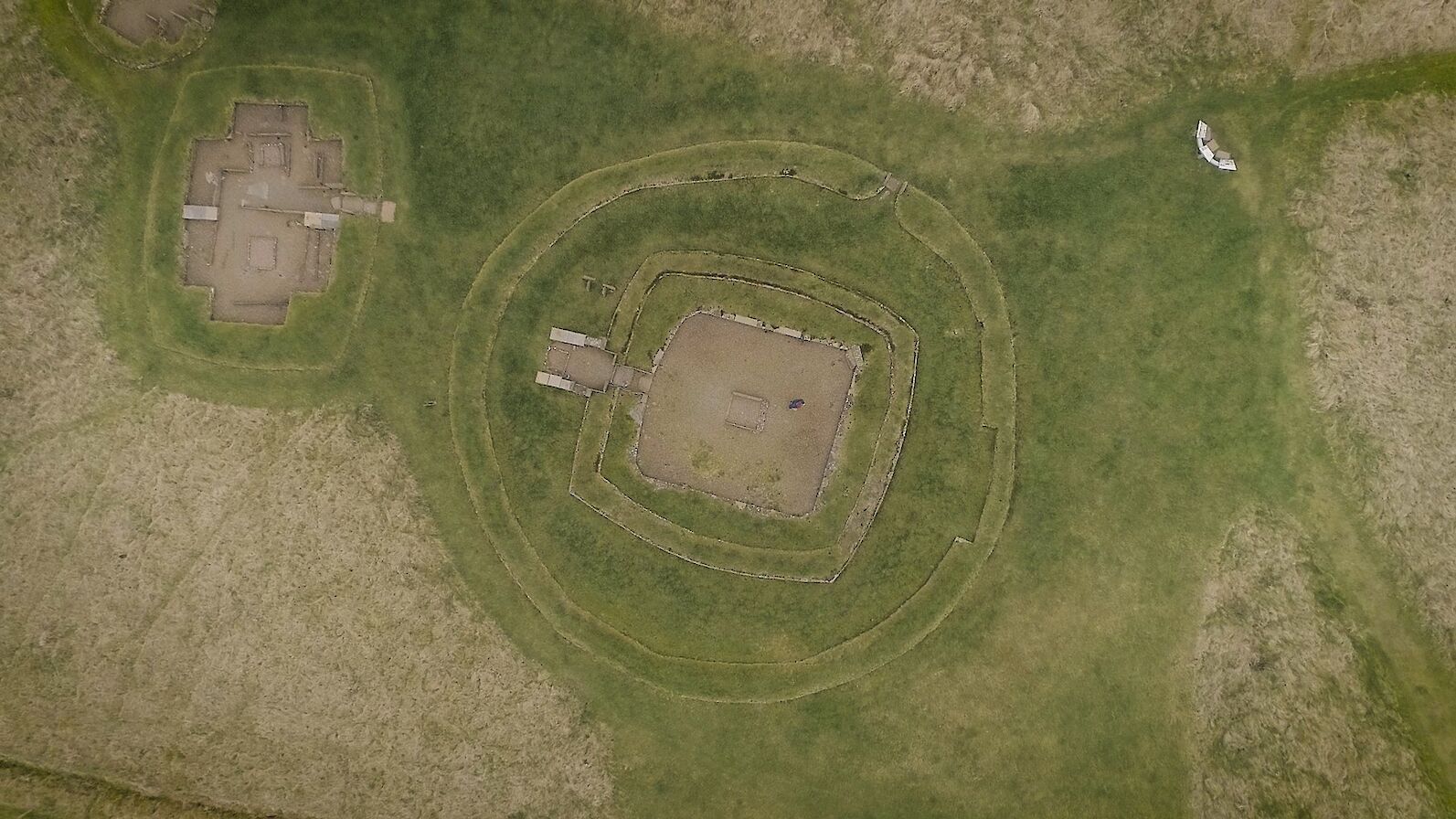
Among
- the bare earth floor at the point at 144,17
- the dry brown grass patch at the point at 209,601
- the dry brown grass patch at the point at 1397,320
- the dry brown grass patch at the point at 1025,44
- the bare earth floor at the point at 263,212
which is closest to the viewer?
→ the dry brown grass patch at the point at 1397,320

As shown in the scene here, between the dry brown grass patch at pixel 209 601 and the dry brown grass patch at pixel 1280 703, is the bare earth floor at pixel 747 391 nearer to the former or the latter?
the dry brown grass patch at pixel 209 601

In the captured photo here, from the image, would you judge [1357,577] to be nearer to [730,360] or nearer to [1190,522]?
[1190,522]

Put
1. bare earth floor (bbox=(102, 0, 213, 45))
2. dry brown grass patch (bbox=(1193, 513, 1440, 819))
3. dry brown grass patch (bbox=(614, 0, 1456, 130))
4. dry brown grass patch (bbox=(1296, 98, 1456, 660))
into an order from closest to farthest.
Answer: dry brown grass patch (bbox=(1193, 513, 1440, 819)), dry brown grass patch (bbox=(1296, 98, 1456, 660)), dry brown grass patch (bbox=(614, 0, 1456, 130)), bare earth floor (bbox=(102, 0, 213, 45))

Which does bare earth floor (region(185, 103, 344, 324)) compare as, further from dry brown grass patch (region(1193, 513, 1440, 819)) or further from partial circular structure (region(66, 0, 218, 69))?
dry brown grass patch (region(1193, 513, 1440, 819))

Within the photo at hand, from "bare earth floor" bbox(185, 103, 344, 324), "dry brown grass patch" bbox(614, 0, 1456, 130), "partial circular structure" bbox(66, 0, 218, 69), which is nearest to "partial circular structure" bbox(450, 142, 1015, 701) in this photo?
"dry brown grass patch" bbox(614, 0, 1456, 130)

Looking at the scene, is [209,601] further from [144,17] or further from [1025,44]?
[1025,44]

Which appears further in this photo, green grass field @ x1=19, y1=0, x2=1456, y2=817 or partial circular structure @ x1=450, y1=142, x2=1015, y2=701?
partial circular structure @ x1=450, y1=142, x2=1015, y2=701

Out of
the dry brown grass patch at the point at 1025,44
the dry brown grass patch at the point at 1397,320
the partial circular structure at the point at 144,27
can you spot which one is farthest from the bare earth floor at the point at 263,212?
the dry brown grass patch at the point at 1397,320
